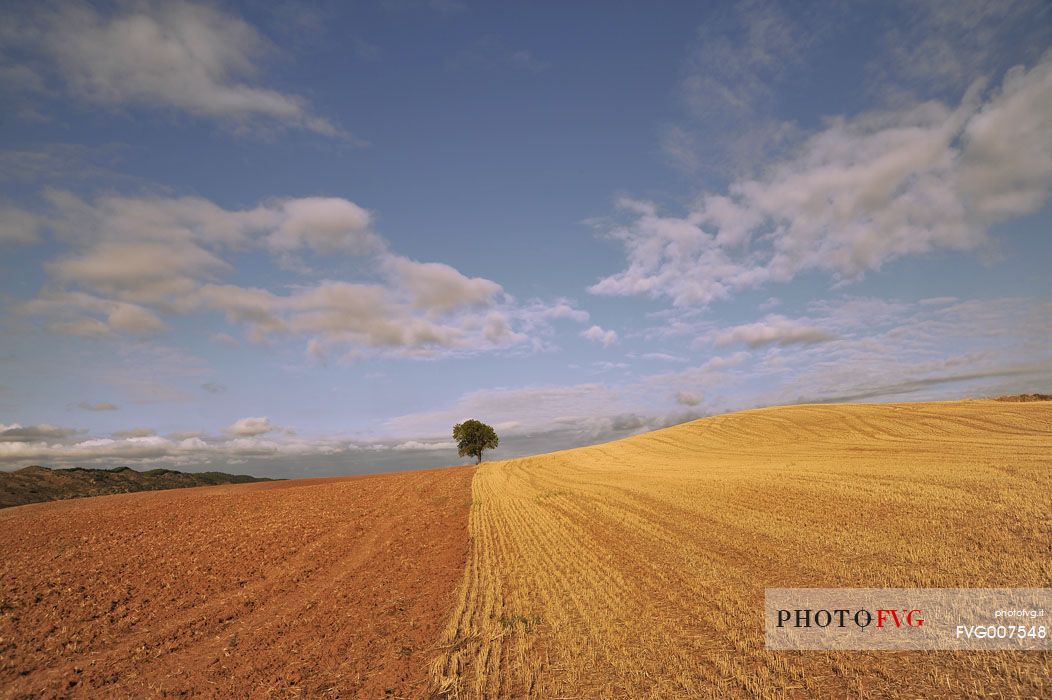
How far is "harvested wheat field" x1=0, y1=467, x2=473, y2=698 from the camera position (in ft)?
30.2

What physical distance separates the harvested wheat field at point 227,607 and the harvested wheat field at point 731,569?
4.98 ft

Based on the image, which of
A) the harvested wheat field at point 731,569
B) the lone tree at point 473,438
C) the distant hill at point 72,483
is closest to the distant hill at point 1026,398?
the harvested wheat field at point 731,569

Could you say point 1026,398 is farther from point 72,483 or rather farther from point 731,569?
point 72,483

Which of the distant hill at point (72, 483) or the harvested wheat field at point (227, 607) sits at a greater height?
the distant hill at point (72, 483)

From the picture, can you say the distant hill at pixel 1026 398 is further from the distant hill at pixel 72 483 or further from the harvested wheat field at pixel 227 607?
the distant hill at pixel 72 483

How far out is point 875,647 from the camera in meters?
8.37

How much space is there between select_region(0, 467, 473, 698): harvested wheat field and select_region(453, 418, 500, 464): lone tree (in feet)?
270

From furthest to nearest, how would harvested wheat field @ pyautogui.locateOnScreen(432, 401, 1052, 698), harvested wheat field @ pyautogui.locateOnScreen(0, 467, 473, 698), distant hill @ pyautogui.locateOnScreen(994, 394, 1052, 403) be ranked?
distant hill @ pyautogui.locateOnScreen(994, 394, 1052, 403), harvested wheat field @ pyautogui.locateOnScreen(0, 467, 473, 698), harvested wheat field @ pyautogui.locateOnScreen(432, 401, 1052, 698)

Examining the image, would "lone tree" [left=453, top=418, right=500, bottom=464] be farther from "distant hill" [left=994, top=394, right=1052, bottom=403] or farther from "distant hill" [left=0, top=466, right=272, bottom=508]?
"distant hill" [left=994, top=394, right=1052, bottom=403]

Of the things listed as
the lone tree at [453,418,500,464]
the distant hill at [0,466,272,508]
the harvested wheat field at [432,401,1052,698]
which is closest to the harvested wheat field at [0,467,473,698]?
the harvested wheat field at [432,401,1052,698]

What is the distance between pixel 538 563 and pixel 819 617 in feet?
26.9

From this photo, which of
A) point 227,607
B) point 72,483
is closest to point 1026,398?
point 227,607

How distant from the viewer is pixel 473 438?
355 feet

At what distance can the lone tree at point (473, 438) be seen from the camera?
107875 millimetres
